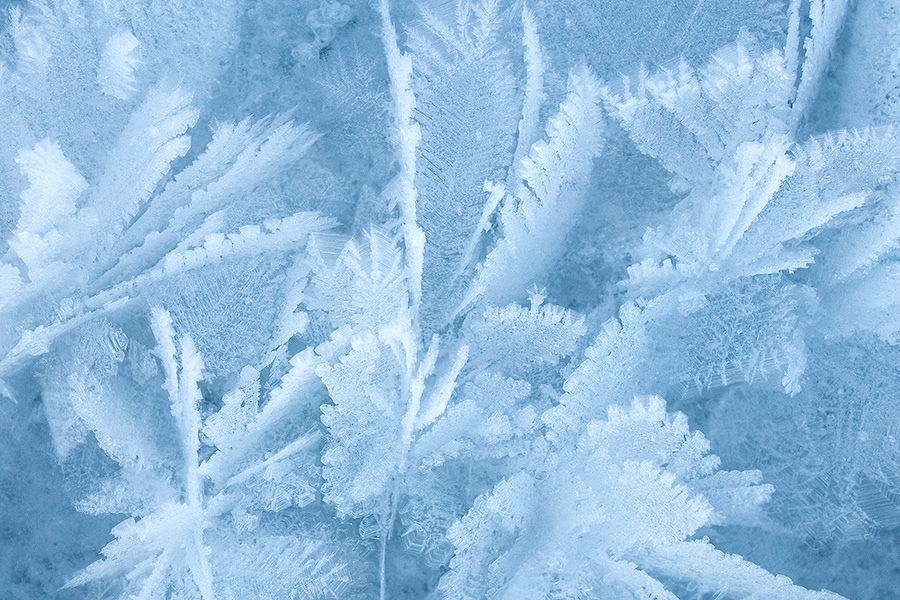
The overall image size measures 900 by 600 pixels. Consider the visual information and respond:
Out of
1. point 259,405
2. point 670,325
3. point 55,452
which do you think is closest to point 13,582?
point 55,452

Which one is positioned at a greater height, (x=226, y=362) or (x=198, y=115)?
(x=198, y=115)

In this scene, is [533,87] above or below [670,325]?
above

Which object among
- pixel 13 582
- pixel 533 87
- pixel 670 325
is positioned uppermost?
pixel 533 87

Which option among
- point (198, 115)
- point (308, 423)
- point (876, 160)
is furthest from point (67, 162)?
point (876, 160)

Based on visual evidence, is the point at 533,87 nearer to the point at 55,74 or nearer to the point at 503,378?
the point at 503,378

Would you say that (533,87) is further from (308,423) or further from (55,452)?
(55,452)

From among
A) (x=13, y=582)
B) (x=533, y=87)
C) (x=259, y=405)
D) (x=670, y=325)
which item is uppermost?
(x=533, y=87)
